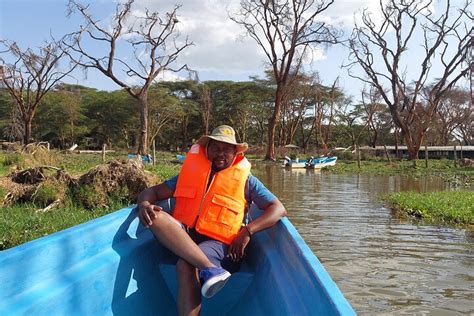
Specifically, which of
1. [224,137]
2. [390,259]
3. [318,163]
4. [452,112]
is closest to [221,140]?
[224,137]

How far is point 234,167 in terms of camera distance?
330cm

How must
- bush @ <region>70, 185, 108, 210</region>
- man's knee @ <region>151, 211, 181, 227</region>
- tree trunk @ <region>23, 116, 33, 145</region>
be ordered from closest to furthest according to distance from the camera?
man's knee @ <region>151, 211, 181, 227</region>, bush @ <region>70, 185, 108, 210</region>, tree trunk @ <region>23, 116, 33, 145</region>

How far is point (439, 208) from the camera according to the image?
877 centimetres

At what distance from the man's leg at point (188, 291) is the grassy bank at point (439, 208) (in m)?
5.87

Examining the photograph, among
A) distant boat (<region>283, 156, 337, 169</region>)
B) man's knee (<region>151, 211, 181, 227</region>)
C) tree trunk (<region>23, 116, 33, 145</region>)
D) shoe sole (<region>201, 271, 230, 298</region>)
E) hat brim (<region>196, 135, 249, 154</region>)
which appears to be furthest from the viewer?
tree trunk (<region>23, 116, 33, 145</region>)

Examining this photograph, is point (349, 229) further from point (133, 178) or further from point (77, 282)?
point (77, 282)

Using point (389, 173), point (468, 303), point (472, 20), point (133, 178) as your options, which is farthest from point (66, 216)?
point (472, 20)

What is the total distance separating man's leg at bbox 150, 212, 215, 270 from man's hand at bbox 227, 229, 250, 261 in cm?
31

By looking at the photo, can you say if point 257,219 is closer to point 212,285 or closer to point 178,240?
point 178,240

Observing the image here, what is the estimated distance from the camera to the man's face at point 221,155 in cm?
331

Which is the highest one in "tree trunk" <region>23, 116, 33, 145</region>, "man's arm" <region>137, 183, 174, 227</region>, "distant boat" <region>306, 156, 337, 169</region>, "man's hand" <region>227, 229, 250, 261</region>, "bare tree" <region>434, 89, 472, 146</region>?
"bare tree" <region>434, 89, 472, 146</region>

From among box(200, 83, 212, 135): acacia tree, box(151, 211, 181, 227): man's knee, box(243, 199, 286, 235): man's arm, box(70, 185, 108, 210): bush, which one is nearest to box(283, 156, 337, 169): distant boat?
box(70, 185, 108, 210): bush

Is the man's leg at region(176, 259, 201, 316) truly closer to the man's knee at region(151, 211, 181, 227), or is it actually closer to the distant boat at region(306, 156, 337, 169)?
the man's knee at region(151, 211, 181, 227)

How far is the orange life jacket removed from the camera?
3141mm
